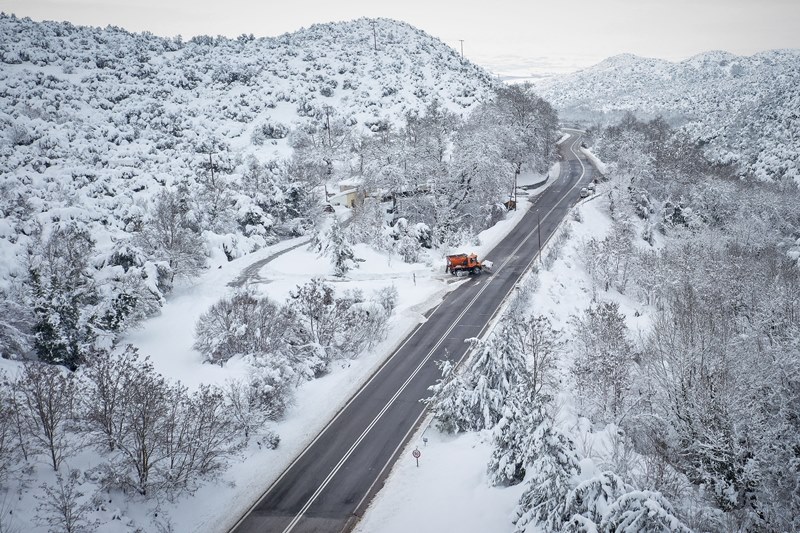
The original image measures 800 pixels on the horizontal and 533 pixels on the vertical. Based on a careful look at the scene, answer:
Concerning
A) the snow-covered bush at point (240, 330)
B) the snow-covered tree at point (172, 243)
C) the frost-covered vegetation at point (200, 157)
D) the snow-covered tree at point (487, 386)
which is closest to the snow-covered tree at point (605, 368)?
the snow-covered tree at point (487, 386)

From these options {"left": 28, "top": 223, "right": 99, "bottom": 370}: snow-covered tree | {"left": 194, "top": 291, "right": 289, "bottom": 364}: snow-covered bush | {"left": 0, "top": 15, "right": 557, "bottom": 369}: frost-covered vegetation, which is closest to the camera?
{"left": 28, "top": 223, "right": 99, "bottom": 370}: snow-covered tree

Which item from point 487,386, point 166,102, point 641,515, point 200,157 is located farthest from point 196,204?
point 166,102

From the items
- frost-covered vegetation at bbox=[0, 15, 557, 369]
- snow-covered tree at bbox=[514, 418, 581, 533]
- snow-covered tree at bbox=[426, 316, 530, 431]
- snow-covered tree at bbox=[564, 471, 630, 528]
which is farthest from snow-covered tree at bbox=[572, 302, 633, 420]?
frost-covered vegetation at bbox=[0, 15, 557, 369]

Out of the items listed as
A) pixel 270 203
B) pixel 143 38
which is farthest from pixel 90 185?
pixel 143 38

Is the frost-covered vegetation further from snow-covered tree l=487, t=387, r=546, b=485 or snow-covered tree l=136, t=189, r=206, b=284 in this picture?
snow-covered tree l=487, t=387, r=546, b=485

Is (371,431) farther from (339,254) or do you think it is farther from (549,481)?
(339,254)
